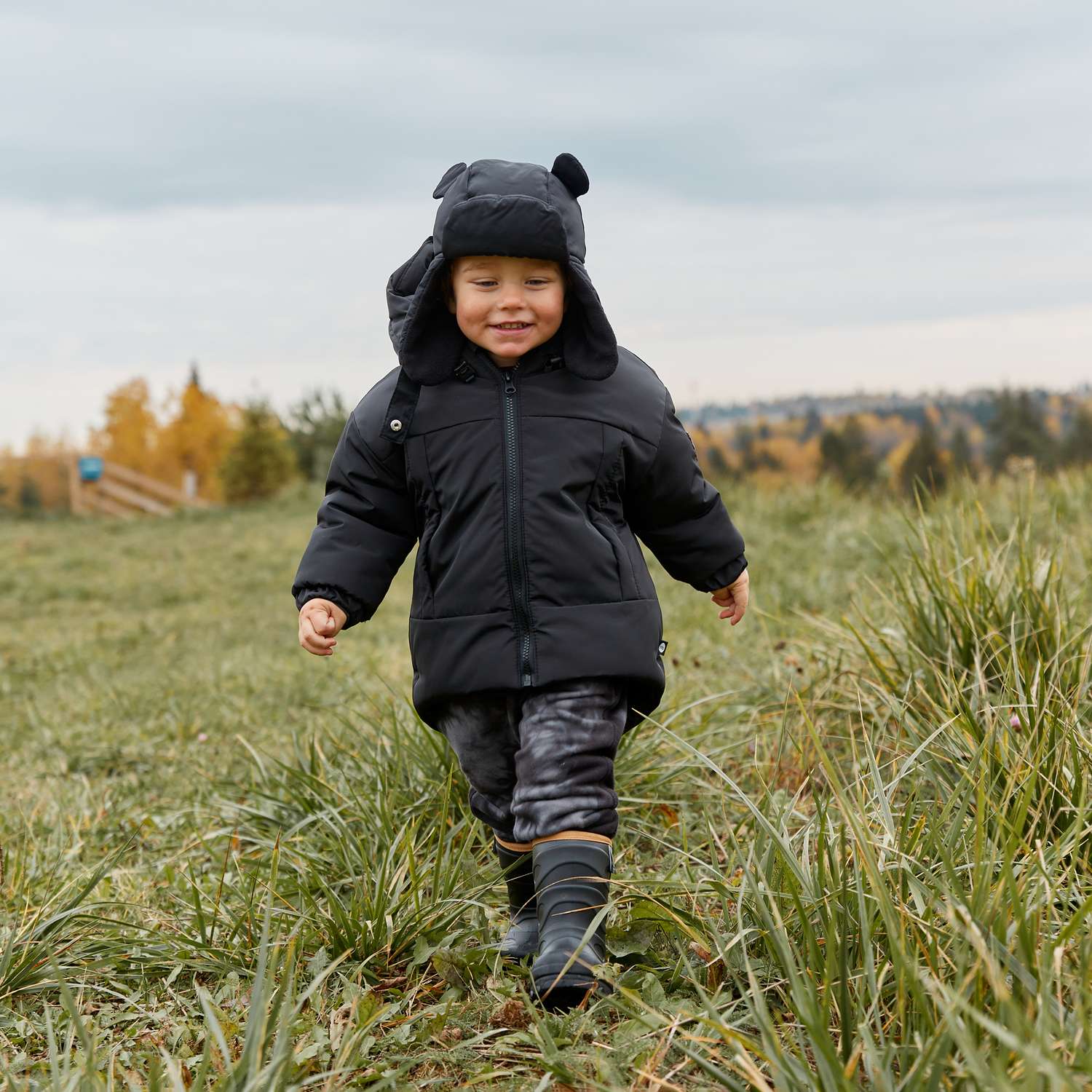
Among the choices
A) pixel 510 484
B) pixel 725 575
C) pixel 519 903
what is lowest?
pixel 519 903

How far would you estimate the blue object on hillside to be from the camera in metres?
27.4

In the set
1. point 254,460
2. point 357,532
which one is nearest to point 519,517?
point 357,532

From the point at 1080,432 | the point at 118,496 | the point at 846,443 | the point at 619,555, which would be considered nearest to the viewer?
the point at 619,555

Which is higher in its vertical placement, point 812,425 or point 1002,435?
point 812,425

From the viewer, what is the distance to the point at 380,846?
293cm

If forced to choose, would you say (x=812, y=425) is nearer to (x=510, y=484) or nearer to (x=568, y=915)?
(x=510, y=484)

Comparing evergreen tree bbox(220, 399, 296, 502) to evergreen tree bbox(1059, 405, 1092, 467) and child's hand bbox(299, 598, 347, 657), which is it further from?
child's hand bbox(299, 598, 347, 657)

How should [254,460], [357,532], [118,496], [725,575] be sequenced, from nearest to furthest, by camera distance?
[357,532] < [725,575] < [254,460] < [118,496]

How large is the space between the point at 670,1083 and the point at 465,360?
1.50m

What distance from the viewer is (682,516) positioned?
2834mm

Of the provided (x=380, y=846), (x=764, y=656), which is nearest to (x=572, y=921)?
(x=380, y=846)

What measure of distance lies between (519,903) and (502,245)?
4.75 ft

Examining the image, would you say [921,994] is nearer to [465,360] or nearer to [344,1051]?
[344,1051]

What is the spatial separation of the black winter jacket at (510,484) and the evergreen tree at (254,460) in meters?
23.9
